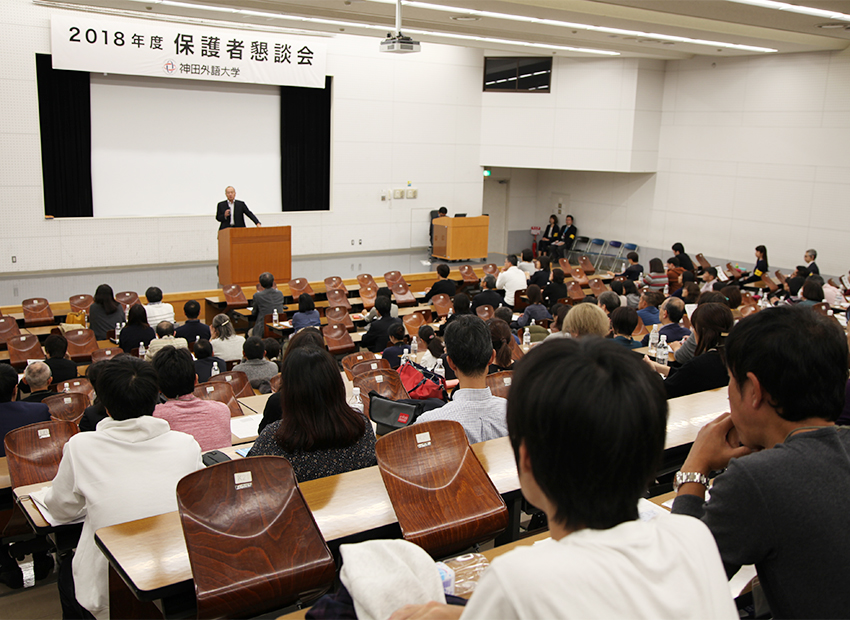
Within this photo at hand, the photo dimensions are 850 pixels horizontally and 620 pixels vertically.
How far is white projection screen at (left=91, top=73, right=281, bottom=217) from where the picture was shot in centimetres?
1329

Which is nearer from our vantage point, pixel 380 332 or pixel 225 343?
pixel 225 343

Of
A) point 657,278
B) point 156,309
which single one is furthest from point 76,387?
point 657,278

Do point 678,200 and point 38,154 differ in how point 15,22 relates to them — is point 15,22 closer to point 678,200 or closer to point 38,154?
point 38,154

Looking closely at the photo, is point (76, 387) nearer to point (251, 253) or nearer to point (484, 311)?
point (484, 311)

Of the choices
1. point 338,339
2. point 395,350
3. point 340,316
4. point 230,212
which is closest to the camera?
point 395,350

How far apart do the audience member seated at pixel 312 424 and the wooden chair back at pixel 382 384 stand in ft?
6.10

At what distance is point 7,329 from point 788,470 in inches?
374

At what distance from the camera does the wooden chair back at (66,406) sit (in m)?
5.30

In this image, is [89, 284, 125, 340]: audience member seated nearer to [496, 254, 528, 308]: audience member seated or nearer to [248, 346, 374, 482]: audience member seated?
[496, 254, 528, 308]: audience member seated

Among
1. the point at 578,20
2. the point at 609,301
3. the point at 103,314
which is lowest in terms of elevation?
the point at 103,314

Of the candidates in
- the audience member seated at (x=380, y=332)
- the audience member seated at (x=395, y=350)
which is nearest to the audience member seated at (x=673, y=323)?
the audience member seated at (x=395, y=350)

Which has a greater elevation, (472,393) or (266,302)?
(472,393)

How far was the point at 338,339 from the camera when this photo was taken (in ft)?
28.3

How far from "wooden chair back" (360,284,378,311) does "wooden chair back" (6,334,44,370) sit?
15.9 ft
